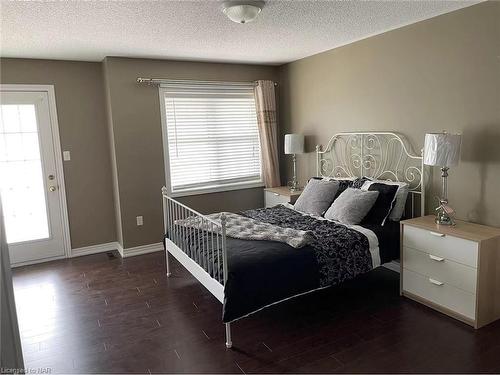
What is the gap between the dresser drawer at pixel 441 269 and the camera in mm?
2721

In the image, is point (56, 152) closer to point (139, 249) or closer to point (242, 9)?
point (139, 249)

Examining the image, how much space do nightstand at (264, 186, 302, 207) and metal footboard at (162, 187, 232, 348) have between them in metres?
1.49

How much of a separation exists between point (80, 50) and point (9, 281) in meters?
3.07

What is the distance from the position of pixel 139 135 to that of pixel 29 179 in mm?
1331

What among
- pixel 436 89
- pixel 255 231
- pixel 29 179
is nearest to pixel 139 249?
pixel 29 179

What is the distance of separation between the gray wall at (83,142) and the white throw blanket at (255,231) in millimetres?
1703

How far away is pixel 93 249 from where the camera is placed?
189 inches

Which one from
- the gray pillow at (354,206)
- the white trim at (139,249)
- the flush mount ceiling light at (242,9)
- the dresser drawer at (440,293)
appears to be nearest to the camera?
the flush mount ceiling light at (242,9)

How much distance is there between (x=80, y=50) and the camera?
3.93 m

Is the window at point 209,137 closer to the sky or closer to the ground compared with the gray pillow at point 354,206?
closer to the sky

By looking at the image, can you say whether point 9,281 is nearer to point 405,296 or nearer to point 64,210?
point 405,296

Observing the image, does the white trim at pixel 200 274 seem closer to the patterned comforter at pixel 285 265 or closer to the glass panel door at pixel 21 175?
the patterned comforter at pixel 285 265

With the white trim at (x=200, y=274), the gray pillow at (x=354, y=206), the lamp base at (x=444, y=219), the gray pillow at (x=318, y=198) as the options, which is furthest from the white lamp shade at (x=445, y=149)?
the white trim at (x=200, y=274)

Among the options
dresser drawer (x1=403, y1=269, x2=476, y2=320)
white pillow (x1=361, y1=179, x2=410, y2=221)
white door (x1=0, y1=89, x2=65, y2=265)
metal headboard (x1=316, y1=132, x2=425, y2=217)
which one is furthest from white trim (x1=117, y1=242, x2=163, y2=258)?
dresser drawer (x1=403, y1=269, x2=476, y2=320)
